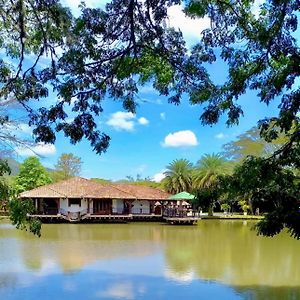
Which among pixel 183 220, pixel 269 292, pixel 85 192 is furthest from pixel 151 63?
pixel 85 192

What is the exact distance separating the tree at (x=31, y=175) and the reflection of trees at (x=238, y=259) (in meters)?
18.8

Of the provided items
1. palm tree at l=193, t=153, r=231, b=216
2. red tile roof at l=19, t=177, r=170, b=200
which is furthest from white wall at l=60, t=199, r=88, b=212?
palm tree at l=193, t=153, r=231, b=216

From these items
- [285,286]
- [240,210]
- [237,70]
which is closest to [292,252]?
[285,286]

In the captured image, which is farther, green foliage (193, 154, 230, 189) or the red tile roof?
green foliage (193, 154, 230, 189)

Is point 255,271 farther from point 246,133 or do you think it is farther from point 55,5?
point 246,133

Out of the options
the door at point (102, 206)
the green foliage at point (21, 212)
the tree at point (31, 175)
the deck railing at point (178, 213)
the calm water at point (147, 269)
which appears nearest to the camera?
the green foliage at point (21, 212)

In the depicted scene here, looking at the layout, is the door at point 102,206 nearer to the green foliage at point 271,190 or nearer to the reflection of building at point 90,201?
the reflection of building at point 90,201

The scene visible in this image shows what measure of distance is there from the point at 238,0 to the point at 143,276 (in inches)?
244

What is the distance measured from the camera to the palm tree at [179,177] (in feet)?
122

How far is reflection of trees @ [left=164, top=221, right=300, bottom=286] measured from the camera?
9.51 m

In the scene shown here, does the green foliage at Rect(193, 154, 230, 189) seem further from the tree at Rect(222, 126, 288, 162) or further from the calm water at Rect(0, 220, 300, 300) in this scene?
the calm water at Rect(0, 220, 300, 300)

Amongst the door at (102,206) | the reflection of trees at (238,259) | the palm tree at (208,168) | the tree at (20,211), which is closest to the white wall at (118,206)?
the door at (102,206)

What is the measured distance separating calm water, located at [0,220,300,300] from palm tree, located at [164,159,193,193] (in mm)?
20814

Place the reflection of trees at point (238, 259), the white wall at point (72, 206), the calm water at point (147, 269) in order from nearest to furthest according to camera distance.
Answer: the calm water at point (147, 269)
the reflection of trees at point (238, 259)
the white wall at point (72, 206)
